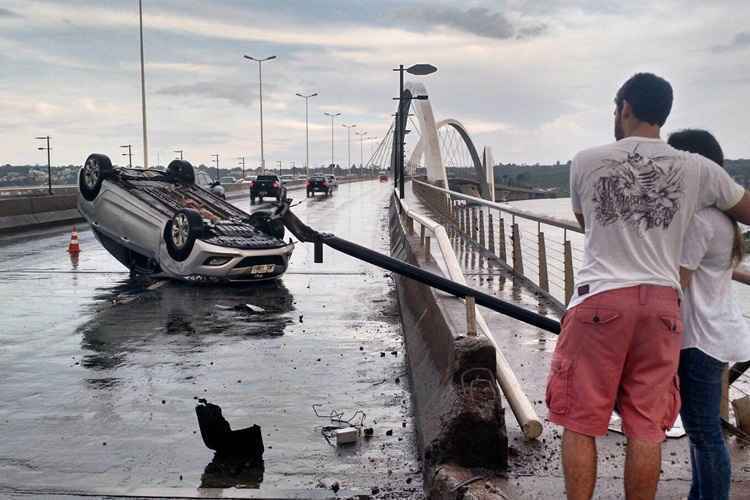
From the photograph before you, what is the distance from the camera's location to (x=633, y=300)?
10.4 feet

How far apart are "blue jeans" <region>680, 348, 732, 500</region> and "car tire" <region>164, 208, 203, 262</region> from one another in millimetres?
10398

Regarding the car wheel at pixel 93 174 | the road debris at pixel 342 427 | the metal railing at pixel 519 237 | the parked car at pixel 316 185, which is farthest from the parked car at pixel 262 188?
the road debris at pixel 342 427

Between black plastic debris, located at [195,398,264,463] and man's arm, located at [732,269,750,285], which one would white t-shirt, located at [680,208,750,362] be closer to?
man's arm, located at [732,269,750,285]

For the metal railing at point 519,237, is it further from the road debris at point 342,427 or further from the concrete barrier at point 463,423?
the road debris at point 342,427

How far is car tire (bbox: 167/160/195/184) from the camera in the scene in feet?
53.0

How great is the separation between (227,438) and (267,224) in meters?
1.49

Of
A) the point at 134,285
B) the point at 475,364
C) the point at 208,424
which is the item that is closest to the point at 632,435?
the point at 475,364

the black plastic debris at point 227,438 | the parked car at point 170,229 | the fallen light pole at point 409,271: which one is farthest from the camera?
the parked car at point 170,229

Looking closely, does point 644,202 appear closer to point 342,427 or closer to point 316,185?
point 342,427

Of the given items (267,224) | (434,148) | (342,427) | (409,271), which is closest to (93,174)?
(342,427)

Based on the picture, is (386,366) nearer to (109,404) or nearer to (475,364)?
(109,404)

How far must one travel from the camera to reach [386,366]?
26.2 feet

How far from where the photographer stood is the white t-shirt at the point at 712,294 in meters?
3.30

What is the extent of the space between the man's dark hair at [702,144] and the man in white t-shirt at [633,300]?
0.25 meters
